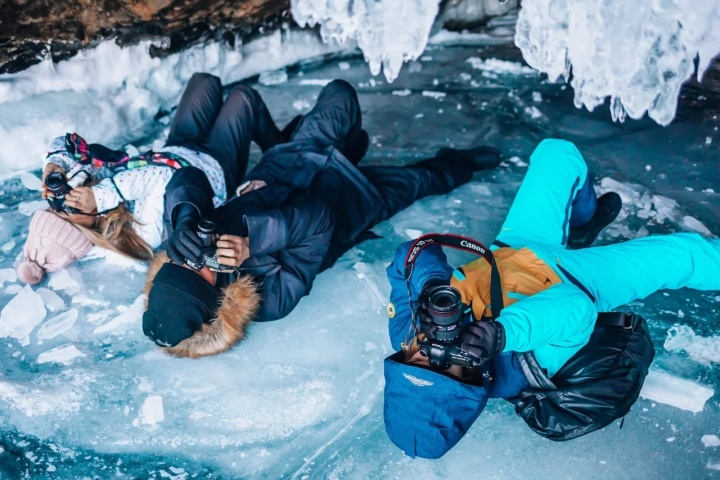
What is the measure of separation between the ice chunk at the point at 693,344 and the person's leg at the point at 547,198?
22.9 inches

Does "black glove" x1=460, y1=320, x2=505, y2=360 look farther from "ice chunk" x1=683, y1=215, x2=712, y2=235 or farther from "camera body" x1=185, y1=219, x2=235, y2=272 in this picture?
"ice chunk" x1=683, y1=215, x2=712, y2=235

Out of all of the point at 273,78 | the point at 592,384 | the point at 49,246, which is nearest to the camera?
the point at 592,384

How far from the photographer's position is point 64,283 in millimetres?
2957

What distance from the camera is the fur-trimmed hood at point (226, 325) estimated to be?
7.84 feet

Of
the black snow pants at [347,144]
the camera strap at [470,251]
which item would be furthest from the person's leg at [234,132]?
the camera strap at [470,251]

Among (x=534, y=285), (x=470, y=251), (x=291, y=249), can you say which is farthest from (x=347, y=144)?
(x=534, y=285)

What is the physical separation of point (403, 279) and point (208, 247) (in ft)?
2.42

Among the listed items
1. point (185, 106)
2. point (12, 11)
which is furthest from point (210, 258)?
point (12, 11)

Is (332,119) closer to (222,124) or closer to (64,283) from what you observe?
(222,124)

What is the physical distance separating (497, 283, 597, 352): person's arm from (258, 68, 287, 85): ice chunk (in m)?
2.94

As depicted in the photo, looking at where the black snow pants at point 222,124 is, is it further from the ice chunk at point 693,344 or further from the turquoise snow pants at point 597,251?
the ice chunk at point 693,344

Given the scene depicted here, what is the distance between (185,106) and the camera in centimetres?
329

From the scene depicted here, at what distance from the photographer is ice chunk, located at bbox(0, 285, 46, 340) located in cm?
278

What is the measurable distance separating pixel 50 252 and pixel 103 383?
2.12 ft
